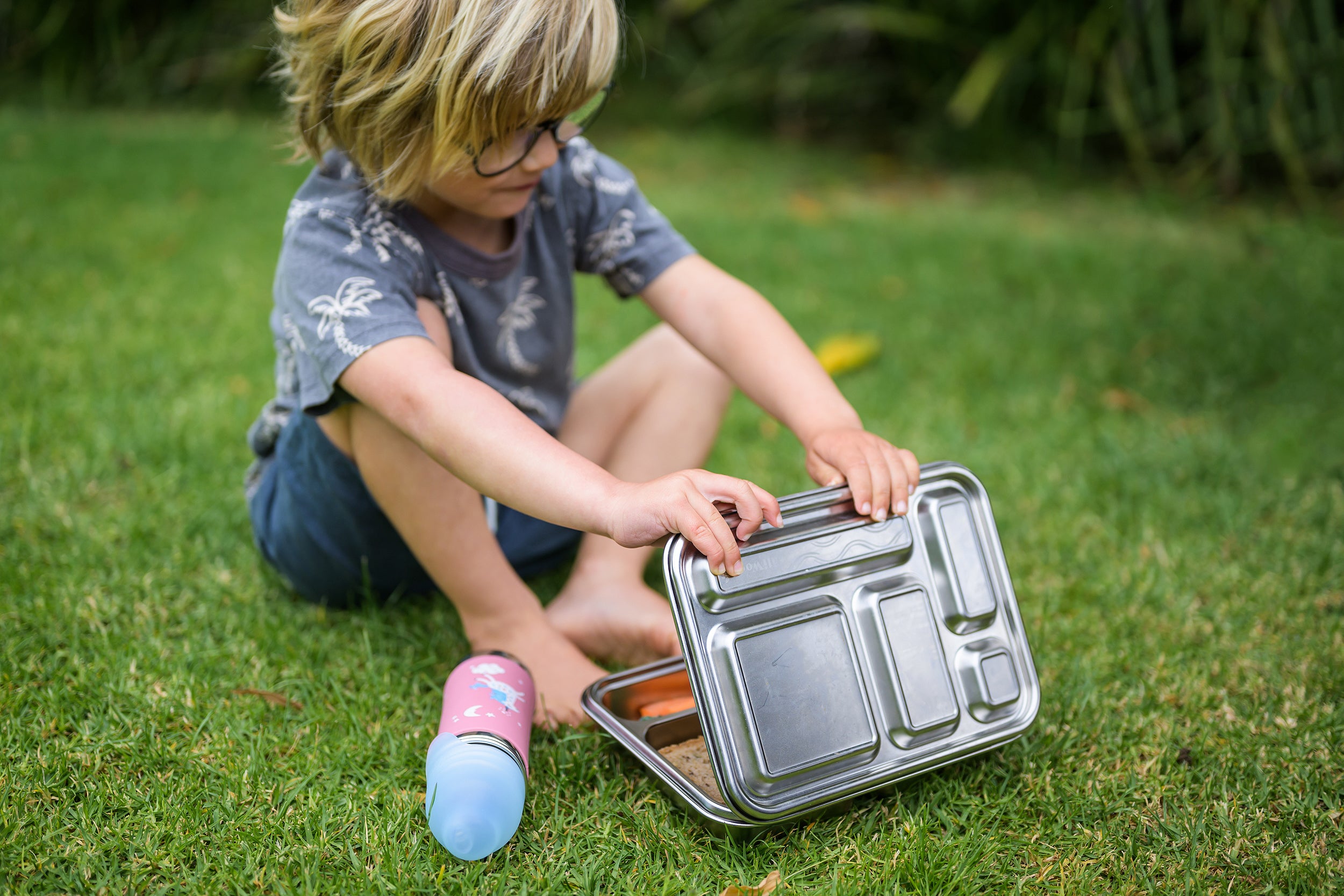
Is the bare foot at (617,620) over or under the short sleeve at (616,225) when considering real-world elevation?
under

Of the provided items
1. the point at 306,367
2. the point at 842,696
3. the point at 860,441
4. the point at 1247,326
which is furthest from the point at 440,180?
the point at 1247,326

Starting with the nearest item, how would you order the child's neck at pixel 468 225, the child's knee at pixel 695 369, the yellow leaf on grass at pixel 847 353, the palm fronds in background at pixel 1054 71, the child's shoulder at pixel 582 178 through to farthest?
the child's neck at pixel 468 225 → the child's shoulder at pixel 582 178 → the child's knee at pixel 695 369 → the yellow leaf on grass at pixel 847 353 → the palm fronds in background at pixel 1054 71

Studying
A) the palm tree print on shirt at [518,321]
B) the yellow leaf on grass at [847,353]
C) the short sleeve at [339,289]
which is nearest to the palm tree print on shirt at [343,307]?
the short sleeve at [339,289]

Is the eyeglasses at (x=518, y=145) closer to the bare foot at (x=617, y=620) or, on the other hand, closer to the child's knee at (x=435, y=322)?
the child's knee at (x=435, y=322)

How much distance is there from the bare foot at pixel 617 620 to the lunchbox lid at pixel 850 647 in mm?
317

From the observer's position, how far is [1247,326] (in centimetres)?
259

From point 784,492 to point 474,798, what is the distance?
0.98 meters

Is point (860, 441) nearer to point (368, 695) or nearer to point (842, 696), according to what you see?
point (842, 696)

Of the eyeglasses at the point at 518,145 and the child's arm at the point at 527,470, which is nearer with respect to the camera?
the child's arm at the point at 527,470

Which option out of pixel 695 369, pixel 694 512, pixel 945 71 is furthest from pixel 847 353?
pixel 945 71

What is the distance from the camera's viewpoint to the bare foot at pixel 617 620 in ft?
4.79

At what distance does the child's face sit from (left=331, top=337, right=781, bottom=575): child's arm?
0.20 metres

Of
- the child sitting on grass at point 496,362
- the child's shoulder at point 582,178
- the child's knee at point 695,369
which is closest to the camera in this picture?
the child sitting on grass at point 496,362

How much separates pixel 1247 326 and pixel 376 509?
2.09 meters
